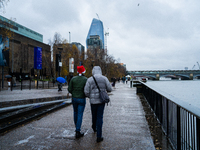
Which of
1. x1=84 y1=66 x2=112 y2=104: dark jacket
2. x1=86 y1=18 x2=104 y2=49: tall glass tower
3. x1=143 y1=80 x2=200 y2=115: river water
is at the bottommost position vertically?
x1=143 y1=80 x2=200 y2=115: river water

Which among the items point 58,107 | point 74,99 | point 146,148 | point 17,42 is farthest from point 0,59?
point 17,42

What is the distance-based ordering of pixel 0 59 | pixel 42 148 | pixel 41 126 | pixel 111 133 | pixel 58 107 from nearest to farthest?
pixel 42 148
pixel 111 133
pixel 41 126
pixel 58 107
pixel 0 59

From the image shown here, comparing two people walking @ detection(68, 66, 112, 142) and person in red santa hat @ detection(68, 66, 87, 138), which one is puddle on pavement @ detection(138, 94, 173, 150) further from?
person in red santa hat @ detection(68, 66, 87, 138)

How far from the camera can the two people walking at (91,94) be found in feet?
14.8

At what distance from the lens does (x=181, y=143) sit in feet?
12.0

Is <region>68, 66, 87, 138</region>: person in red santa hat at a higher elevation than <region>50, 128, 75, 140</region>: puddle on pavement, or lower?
higher

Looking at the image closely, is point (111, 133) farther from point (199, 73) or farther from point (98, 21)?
point (98, 21)

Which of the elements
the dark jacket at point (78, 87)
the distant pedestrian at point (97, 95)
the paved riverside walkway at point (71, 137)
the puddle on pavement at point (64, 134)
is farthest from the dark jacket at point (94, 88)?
the puddle on pavement at point (64, 134)

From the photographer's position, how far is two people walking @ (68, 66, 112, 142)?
14.8 feet

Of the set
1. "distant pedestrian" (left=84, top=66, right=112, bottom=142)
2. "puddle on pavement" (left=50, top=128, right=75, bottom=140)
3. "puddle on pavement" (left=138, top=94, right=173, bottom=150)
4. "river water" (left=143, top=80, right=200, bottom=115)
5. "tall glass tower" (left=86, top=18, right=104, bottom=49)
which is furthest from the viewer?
"tall glass tower" (left=86, top=18, right=104, bottom=49)

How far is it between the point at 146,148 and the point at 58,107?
19.4ft

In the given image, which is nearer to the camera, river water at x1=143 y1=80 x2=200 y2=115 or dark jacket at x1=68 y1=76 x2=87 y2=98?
river water at x1=143 y1=80 x2=200 y2=115

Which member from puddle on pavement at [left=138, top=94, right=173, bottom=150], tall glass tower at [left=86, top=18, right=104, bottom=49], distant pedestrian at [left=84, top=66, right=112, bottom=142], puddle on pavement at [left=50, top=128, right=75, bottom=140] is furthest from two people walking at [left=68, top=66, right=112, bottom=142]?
tall glass tower at [left=86, top=18, right=104, bottom=49]

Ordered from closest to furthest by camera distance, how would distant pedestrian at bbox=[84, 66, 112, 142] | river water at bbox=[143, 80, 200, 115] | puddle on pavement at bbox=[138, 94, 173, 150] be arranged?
river water at bbox=[143, 80, 200, 115] → puddle on pavement at bbox=[138, 94, 173, 150] → distant pedestrian at bbox=[84, 66, 112, 142]
